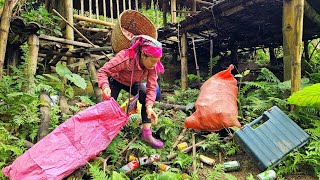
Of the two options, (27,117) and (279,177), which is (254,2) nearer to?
(279,177)

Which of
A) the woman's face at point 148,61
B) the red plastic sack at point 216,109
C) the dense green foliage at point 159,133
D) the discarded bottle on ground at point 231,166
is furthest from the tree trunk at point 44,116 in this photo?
the discarded bottle on ground at point 231,166

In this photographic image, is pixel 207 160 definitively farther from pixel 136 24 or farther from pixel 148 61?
pixel 136 24

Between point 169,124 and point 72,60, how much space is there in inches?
152

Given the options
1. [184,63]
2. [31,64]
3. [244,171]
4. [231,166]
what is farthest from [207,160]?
[184,63]

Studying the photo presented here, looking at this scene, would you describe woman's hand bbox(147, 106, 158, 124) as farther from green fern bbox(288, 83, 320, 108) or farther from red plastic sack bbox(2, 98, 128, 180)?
green fern bbox(288, 83, 320, 108)

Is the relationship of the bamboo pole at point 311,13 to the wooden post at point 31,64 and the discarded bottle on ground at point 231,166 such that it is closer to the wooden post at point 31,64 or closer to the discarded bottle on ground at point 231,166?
the discarded bottle on ground at point 231,166

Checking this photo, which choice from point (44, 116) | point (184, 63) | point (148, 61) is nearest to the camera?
point (148, 61)

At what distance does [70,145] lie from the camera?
251 cm

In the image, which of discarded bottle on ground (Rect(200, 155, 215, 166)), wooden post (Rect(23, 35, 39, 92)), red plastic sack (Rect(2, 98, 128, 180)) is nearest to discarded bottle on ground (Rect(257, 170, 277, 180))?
discarded bottle on ground (Rect(200, 155, 215, 166))

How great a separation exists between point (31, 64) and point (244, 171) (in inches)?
149

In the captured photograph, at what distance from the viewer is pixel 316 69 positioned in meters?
5.37

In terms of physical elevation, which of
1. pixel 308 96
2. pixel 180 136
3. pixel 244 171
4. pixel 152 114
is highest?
pixel 308 96

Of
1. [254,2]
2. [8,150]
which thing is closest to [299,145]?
[254,2]

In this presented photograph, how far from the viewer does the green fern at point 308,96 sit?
295 cm
